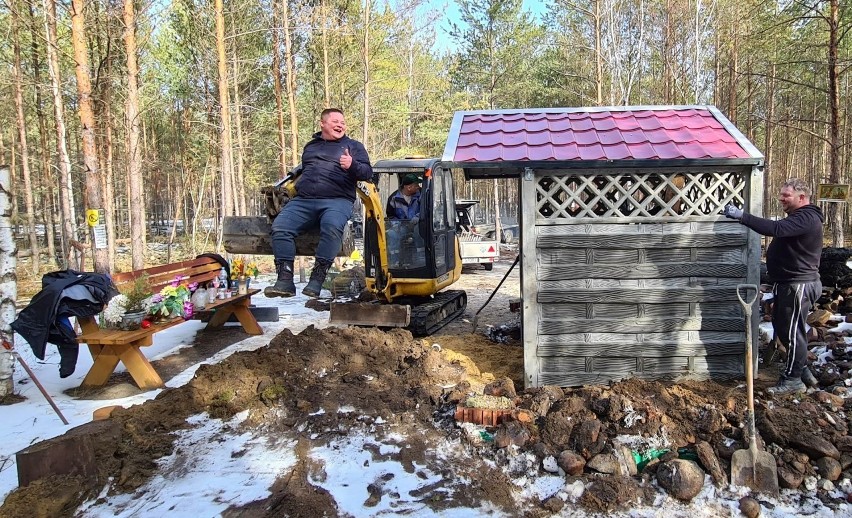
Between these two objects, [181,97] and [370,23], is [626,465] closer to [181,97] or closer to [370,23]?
[370,23]

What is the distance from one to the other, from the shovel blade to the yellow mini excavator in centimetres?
376

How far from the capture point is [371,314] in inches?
266

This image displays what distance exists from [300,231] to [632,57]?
1843 centimetres

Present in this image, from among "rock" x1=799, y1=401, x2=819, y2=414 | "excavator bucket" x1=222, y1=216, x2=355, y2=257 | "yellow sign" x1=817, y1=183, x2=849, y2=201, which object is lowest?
"rock" x1=799, y1=401, x2=819, y2=414

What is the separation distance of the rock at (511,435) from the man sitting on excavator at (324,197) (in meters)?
1.96

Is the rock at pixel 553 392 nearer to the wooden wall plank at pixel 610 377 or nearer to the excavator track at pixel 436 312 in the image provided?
the wooden wall plank at pixel 610 377

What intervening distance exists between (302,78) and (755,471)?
18.7 metres

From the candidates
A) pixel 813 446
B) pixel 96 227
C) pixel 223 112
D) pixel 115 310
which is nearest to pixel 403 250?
pixel 115 310

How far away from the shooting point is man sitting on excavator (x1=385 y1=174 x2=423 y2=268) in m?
7.36

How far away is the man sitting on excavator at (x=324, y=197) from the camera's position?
4621 mm

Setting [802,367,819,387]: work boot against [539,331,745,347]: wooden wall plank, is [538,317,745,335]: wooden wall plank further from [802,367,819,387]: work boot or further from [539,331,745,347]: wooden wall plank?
[802,367,819,387]: work boot

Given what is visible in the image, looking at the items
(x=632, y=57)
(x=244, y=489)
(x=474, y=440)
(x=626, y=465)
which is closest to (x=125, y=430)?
(x=244, y=489)

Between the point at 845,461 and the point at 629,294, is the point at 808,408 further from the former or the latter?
the point at 629,294

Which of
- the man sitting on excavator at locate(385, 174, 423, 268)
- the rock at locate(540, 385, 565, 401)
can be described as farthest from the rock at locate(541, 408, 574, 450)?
the man sitting on excavator at locate(385, 174, 423, 268)
